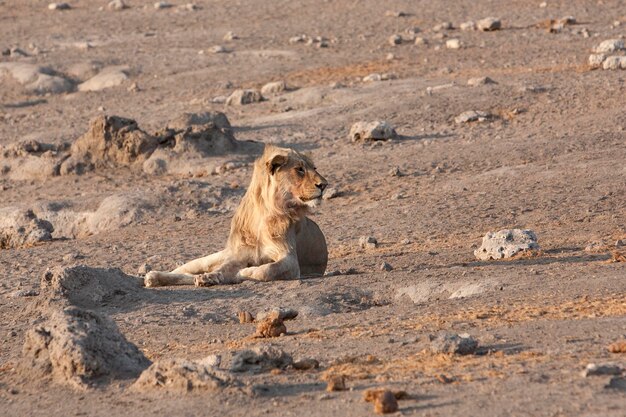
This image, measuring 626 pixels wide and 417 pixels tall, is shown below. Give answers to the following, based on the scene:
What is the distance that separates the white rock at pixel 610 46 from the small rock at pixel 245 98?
5.28m

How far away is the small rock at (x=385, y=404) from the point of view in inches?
258

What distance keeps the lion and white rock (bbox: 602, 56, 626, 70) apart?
9842 millimetres

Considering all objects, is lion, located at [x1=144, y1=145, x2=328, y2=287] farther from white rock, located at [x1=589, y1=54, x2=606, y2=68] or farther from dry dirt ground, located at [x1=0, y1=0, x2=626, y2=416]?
white rock, located at [x1=589, y1=54, x2=606, y2=68]

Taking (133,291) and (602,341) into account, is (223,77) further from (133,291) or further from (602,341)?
(602,341)

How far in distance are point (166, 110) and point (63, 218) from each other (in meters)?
6.20

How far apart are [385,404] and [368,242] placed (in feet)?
22.0

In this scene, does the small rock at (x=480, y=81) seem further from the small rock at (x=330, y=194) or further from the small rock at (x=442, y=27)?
the small rock at (x=442, y=27)

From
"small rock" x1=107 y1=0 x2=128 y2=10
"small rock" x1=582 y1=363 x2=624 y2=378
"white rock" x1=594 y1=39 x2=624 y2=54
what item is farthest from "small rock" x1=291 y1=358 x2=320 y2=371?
"small rock" x1=107 y1=0 x2=128 y2=10

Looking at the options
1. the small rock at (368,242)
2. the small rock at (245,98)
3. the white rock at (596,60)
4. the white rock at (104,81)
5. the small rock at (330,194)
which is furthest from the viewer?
the white rock at (104,81)

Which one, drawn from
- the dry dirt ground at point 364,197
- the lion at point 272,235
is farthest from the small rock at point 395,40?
the lion at point 272,235

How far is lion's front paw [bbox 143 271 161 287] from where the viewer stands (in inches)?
443

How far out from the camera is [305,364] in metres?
7.59

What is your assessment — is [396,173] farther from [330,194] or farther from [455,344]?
[455,344]

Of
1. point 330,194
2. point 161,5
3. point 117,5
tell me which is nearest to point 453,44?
point 161,5
